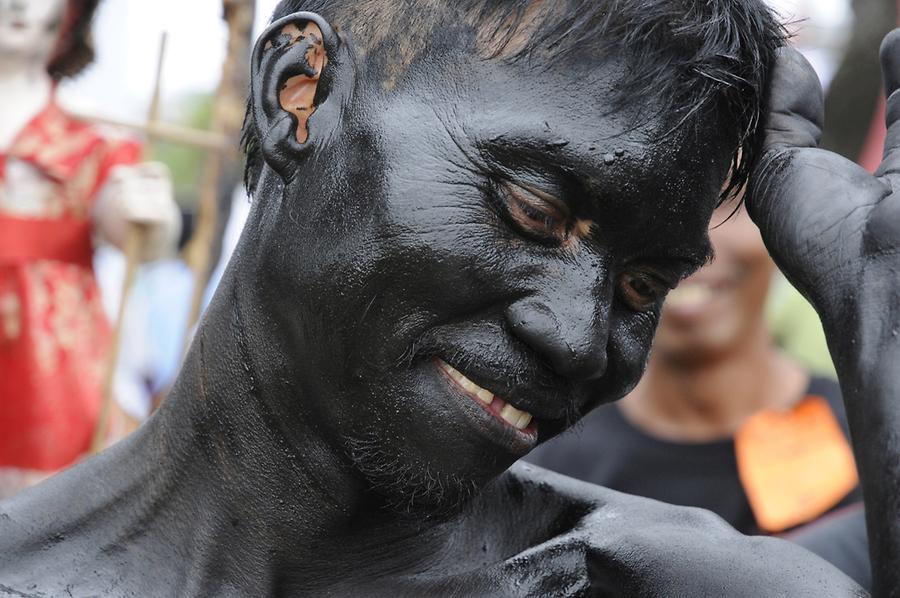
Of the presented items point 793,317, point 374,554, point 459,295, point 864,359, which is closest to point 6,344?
point 374,554

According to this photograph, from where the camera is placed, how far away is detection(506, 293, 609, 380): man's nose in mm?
2344

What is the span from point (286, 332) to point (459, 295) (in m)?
0.35

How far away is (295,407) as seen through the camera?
2.63 m

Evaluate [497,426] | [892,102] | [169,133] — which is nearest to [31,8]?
[169,133]

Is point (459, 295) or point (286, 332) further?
point (286, 332)

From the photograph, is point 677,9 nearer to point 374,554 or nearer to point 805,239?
point 805,239

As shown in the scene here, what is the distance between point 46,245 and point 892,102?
3222 mm

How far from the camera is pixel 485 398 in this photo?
2430 mm

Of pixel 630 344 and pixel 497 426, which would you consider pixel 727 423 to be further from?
pixel 497 426

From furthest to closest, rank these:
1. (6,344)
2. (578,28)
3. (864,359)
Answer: (6,344)
(578,28)
(864,359)

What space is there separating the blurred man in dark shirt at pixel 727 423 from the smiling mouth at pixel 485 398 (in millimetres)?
2931

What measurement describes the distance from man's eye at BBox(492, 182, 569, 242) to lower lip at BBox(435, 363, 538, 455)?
257mm

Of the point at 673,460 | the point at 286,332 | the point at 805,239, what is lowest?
the point at 673,460

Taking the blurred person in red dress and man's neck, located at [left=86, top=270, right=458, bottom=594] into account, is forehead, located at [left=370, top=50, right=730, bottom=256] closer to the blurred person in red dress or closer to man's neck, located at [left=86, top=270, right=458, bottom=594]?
man's neck, located at [left=86, top=270, right=458, bottom=594]
